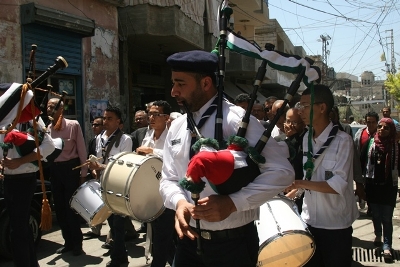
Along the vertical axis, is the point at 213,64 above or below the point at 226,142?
above

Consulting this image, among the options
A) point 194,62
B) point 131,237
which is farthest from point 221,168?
point 131,237

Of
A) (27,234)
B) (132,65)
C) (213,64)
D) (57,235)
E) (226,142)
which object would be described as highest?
(132,65)

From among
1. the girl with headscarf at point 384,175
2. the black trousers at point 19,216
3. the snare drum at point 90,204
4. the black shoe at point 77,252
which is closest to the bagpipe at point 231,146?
the black trousers at point 19,216

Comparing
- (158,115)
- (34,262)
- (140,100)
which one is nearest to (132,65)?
(140,100)

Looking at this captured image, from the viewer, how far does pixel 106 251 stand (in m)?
6.35

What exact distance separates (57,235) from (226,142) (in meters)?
5.65

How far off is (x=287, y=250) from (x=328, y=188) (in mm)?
625

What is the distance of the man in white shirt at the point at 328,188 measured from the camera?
349 cm

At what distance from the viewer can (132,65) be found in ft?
48.9

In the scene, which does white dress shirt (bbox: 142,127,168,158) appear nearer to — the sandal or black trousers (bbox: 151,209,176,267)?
black trousers (bbox: 151,209,176,267)

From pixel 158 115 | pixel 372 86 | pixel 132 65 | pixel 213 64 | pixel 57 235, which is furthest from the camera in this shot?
pixel 372 86

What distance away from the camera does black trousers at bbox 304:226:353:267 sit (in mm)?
3510

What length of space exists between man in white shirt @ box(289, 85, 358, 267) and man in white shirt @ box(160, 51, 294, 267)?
109 cm

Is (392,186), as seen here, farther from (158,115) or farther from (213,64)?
(213,64)
